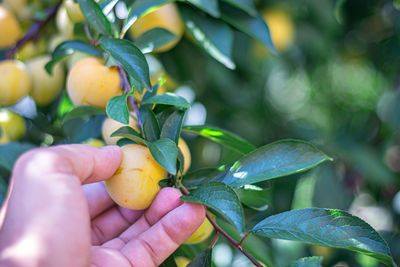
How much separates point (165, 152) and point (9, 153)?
0.38m

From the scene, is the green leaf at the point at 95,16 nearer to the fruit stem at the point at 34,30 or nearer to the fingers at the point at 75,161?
the fingers at the point at 75,161

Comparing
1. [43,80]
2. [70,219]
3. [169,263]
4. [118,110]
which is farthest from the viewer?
[43,80]

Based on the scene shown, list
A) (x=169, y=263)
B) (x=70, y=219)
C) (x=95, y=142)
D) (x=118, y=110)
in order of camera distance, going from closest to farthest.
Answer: (x=70, y=219)
(x=118, y=110)
(x=169, y=263)
(x=95, y=142)

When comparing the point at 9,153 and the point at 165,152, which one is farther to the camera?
the point at 9,153

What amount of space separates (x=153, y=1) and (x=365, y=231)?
478 mm

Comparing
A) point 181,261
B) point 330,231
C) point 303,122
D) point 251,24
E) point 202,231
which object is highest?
point 251,24

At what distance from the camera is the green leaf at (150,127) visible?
54 cm

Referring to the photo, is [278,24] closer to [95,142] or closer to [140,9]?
[140,9]

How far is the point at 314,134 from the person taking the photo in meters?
1.17

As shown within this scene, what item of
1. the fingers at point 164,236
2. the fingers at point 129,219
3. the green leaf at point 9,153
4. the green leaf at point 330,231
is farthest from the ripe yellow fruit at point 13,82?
the green leaf at point 330,231

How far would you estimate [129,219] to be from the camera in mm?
643

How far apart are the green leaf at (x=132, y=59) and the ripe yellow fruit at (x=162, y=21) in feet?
0.64

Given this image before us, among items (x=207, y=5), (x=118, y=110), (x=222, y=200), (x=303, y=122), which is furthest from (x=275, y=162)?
(x=303, y=122)

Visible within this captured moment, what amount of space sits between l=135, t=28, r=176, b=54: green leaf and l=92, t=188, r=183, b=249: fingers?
0.85ft
